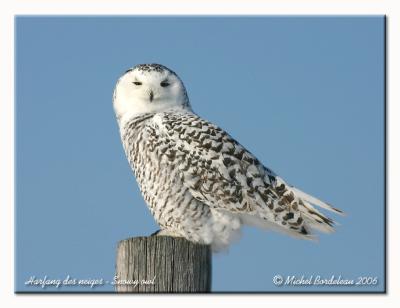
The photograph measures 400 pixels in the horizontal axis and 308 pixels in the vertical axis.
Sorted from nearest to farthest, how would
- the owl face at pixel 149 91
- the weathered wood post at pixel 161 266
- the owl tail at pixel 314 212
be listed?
1. the weathered wood post at pixel 161 266
2. the owl tail at pixel 314 212
3. the owl face at pixel 149 91

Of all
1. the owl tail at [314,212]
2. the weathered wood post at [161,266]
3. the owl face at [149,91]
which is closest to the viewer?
the weathered wood post at [161,266]

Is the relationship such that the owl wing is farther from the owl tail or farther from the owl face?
the owl face

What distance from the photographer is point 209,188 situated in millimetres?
6332

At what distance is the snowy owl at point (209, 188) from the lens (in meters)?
6.31

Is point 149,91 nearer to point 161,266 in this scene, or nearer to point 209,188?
point 209,188

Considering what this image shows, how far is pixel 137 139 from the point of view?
265 inches

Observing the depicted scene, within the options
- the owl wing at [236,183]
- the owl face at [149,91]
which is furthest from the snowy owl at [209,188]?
the owl face at [149,91]

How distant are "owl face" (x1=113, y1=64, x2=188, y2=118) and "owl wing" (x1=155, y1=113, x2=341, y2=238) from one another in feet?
1.69

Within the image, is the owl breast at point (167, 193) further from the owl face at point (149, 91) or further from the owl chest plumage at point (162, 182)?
the owl face at point (149, 91)

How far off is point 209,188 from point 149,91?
1241mm

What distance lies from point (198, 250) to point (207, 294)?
287 millimetres

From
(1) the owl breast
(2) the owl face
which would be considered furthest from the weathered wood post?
(2) the owl face

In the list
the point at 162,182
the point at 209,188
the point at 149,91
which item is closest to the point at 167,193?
the point at 162,182

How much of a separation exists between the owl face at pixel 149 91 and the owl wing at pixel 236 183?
0.51 m
